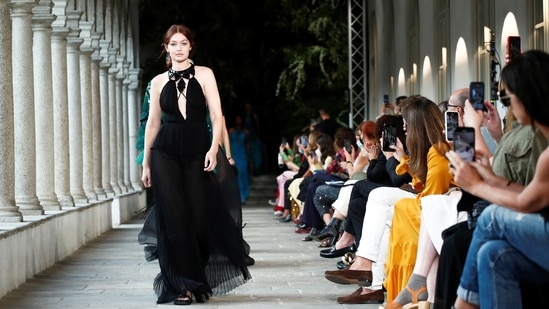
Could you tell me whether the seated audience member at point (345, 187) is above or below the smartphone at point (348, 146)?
below

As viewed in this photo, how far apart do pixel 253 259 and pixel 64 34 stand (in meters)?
4.82

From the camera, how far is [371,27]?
87.1 feet

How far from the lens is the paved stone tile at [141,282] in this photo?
8.75m

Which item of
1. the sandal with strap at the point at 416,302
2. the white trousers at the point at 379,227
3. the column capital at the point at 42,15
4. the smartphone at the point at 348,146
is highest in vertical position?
the column capital at the point at 42,15

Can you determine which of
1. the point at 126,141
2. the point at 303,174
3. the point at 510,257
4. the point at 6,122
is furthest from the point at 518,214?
the point at 126,141

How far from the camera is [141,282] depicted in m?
10.2

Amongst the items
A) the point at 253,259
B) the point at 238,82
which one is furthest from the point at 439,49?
the point at 238,82

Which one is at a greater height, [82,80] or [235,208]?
[82,80]

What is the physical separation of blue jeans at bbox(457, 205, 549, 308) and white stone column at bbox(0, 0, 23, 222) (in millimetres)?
6277

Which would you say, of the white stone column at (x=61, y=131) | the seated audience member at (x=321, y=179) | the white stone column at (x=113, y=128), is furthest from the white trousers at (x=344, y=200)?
the white stone column at (x=113, y=128)

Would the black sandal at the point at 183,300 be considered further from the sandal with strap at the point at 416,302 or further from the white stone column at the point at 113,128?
the white stone column at the point at 113,128

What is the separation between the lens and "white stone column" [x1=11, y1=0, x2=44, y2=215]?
39.6 ft

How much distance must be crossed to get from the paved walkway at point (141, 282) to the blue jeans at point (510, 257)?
308 centimetres

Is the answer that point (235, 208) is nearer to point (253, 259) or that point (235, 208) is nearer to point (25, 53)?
point (253, 259)
